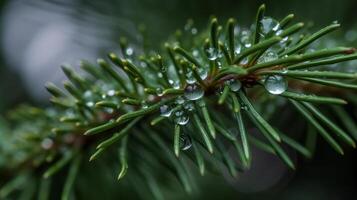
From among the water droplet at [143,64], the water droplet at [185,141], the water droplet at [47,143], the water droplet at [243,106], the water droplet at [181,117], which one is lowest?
the water droplet at [185,141]

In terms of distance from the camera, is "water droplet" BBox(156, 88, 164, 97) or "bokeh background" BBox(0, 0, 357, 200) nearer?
"water droplet" BBox(156, 88, 164, 97)

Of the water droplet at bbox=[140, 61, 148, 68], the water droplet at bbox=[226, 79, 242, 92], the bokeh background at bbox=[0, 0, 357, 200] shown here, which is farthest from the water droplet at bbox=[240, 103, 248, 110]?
the bokeh background at bbox=[0, 0, 357, 200]

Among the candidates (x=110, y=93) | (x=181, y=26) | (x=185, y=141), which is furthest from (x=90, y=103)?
(x=181, y=26)

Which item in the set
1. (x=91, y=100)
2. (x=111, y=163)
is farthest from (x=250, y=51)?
(x=111, y=163)

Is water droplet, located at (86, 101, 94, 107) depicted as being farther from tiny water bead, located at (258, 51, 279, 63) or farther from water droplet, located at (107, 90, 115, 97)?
tiny water bead, located at (258, 51, 279, 63)

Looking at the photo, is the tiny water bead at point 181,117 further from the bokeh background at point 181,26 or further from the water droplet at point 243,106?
the bokeh background at point 181,26

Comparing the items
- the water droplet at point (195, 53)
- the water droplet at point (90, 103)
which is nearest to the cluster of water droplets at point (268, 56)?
the water droplet at point (195, 53)
